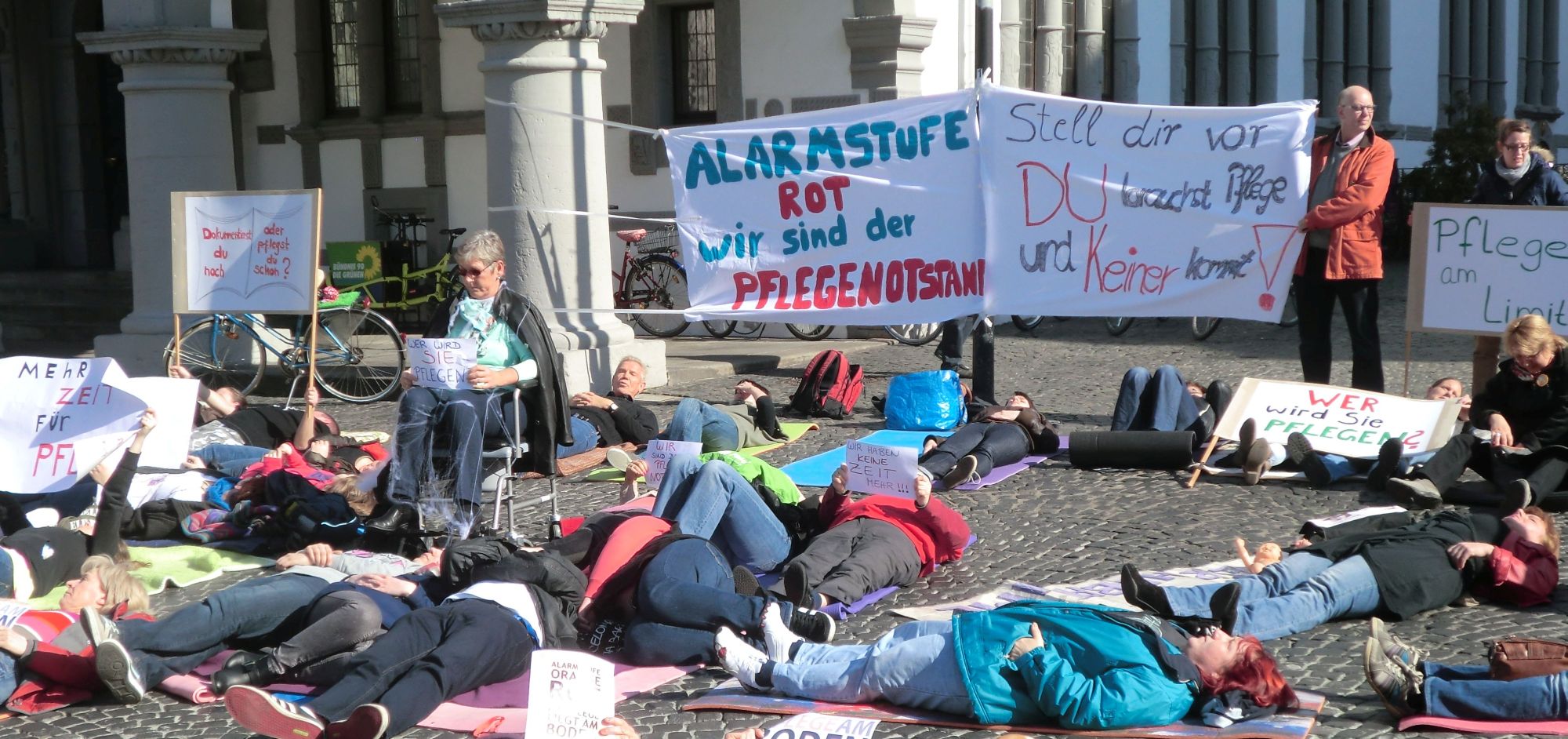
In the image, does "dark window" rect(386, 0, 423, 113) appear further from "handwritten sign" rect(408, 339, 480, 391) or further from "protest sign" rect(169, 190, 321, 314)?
"handwritten sign" rect(408, 339, 480, 391)

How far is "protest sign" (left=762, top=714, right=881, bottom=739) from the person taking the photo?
4555 millimetres

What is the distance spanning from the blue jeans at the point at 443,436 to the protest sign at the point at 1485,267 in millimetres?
5229

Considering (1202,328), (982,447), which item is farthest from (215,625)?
(1202,328)

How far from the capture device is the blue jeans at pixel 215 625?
5.54 metres

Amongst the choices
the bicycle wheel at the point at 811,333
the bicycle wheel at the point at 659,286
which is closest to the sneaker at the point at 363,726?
the bicycle wheel at the point at 811,333

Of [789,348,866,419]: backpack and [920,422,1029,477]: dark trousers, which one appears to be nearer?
[920,422,1029,477]: dark trousers

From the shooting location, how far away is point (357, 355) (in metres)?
12.3

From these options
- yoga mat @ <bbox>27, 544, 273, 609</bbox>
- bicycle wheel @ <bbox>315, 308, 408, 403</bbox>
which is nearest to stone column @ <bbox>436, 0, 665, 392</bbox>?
bicycle wheel @ <bbox>315, 308, 408, 403</bbox>

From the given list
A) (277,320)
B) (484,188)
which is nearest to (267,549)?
(277,320)

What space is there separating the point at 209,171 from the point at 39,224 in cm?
683

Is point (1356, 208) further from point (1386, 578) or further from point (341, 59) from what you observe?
point (341, 59)

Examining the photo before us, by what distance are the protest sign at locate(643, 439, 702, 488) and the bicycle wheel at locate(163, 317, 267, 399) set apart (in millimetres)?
5981

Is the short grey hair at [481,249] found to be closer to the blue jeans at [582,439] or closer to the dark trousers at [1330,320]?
the blue jeans at [582,439]

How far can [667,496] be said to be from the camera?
21.9ft
